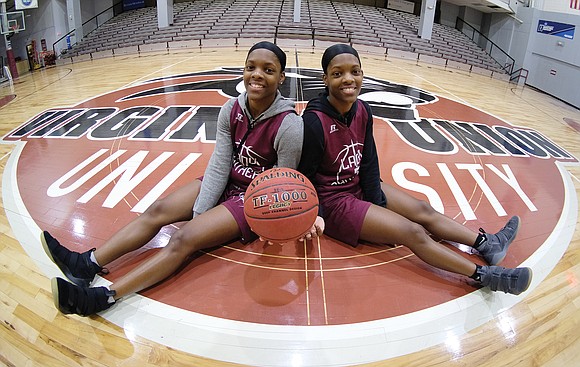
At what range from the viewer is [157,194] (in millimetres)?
3537

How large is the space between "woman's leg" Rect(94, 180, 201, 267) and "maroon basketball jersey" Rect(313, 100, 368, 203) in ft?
2.71

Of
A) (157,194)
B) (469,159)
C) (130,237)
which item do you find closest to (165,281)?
(130,237)

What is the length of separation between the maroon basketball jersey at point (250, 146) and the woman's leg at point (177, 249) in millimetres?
312

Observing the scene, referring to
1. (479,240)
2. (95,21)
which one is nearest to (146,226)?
(479,240)

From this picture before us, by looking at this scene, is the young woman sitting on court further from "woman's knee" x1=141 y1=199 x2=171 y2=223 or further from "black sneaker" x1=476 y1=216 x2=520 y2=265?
"black sneaker" x1=476 y1=216 x2=520 y2=265

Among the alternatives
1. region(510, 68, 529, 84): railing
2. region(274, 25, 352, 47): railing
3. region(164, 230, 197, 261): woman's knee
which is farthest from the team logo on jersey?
region(510, 68, 529, 84): railing

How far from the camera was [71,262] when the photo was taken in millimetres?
2314

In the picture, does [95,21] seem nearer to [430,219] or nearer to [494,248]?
[430,219]

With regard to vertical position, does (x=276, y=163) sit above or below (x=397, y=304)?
above

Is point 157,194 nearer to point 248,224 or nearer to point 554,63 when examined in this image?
point 248,224

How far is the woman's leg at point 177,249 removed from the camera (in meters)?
2.20

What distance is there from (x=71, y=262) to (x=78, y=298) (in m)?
0.38

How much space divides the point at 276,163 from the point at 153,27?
49.6ft

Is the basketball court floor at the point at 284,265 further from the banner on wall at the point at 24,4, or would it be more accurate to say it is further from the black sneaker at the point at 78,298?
the banner on wall at the point at 24,4
